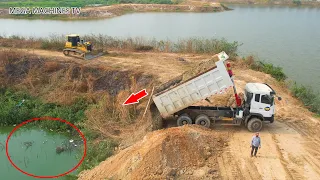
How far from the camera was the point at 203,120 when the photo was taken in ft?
40.5

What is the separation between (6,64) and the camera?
65.8 ft

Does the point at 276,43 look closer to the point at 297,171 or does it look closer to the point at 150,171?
the point at 297,171

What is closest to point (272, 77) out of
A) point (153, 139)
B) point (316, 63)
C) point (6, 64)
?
point (316, 63)

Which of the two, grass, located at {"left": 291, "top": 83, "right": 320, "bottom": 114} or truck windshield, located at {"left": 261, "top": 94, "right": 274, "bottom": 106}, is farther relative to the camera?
grass, located at {"left": 291, "top": 83, "right": 320, "bottom": 114}

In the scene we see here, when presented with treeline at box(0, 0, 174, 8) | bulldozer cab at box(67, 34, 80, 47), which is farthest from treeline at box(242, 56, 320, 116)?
treeline at box(0, 0, 174, 8)

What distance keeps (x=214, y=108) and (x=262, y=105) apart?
198cm

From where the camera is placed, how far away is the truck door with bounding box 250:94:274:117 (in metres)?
11.8

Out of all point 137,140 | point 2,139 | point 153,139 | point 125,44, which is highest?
point 125,44

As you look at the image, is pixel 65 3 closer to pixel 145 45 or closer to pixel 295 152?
pixel 145 45

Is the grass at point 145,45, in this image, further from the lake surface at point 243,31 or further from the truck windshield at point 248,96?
the truck windshield at point 248,96

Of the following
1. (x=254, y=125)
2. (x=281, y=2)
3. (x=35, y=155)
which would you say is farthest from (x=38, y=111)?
(x=281, y=2)

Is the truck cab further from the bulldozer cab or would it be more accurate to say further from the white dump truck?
the bulldozer cab

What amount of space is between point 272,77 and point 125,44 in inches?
463

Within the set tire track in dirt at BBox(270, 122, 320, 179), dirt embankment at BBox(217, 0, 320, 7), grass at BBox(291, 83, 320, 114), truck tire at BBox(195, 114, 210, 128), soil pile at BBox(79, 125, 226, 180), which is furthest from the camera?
dirt embankment at BBox(217, 0, 320, 7)
